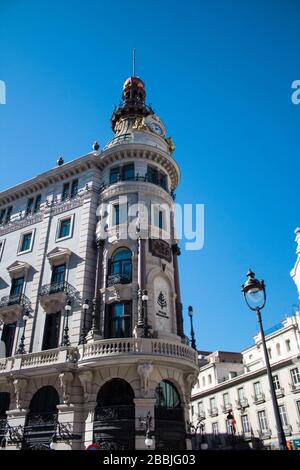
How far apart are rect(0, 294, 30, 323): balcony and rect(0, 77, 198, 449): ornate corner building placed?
0.28ft

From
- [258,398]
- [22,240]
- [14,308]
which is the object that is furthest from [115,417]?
[258,398]

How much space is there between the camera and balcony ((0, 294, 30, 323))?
90.8 feet

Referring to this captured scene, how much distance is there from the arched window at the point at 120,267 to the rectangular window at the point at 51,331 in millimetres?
4800

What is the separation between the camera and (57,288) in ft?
88.0

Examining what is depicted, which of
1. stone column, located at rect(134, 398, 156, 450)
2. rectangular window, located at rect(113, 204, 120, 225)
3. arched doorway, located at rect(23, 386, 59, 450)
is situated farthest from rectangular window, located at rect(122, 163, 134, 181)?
stone column, located at rect(134, 398, 156, 450)

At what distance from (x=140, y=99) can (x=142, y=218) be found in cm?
1725

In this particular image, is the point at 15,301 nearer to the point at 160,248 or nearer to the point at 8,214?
the point at 8,214

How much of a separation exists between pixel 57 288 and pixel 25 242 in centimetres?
803

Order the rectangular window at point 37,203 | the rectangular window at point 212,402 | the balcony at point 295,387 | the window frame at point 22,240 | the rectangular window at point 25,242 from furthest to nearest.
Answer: the rectangular window at point 212,402, the balcony at point 295,387, the rectangular window at point 37,203, the rectangular window at point 25,242, the window frame at point 22,240

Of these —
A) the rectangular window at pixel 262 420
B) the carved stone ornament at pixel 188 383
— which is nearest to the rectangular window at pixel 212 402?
the rectangular window at pixel 262 420

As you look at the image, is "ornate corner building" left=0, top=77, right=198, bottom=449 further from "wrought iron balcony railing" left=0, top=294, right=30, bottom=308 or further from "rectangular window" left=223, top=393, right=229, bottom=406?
"rectangular window" left=223, top=393, right=229, bottom=406

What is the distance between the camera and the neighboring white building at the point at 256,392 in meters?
39.7

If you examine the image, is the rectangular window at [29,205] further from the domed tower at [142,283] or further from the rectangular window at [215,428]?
the rectangular window at [215,428]
